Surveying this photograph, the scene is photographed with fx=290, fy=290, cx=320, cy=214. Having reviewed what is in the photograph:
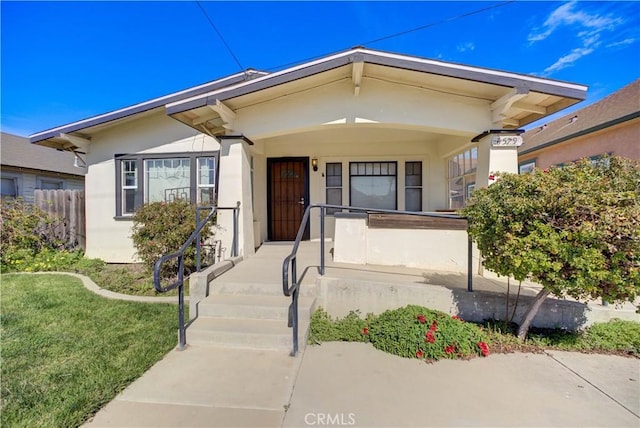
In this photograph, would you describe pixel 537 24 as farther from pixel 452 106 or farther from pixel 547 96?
pixel 452 106

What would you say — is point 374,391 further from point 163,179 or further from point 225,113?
point 163,179

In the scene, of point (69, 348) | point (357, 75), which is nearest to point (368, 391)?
point (69, 348)

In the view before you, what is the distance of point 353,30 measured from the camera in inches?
361

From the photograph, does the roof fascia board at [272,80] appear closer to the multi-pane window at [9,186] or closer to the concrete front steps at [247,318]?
the concrete front steps at [247,318]

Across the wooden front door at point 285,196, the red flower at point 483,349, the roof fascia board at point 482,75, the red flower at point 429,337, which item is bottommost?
the red flower at point 483,349

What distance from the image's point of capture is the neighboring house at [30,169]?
1249cm

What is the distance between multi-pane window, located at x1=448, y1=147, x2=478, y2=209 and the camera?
609cm

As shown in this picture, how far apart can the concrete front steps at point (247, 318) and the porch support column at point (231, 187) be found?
1.43 metres

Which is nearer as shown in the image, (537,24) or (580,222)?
(580,222)

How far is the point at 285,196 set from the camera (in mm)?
7812

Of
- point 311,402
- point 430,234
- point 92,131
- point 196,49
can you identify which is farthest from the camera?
point 196,49

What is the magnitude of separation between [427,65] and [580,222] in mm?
3034

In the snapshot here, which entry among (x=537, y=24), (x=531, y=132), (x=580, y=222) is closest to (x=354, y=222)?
(x=580, y=222)

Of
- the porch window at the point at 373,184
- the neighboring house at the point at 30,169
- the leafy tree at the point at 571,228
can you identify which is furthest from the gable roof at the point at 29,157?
the leafy tree at the point at 571,228
